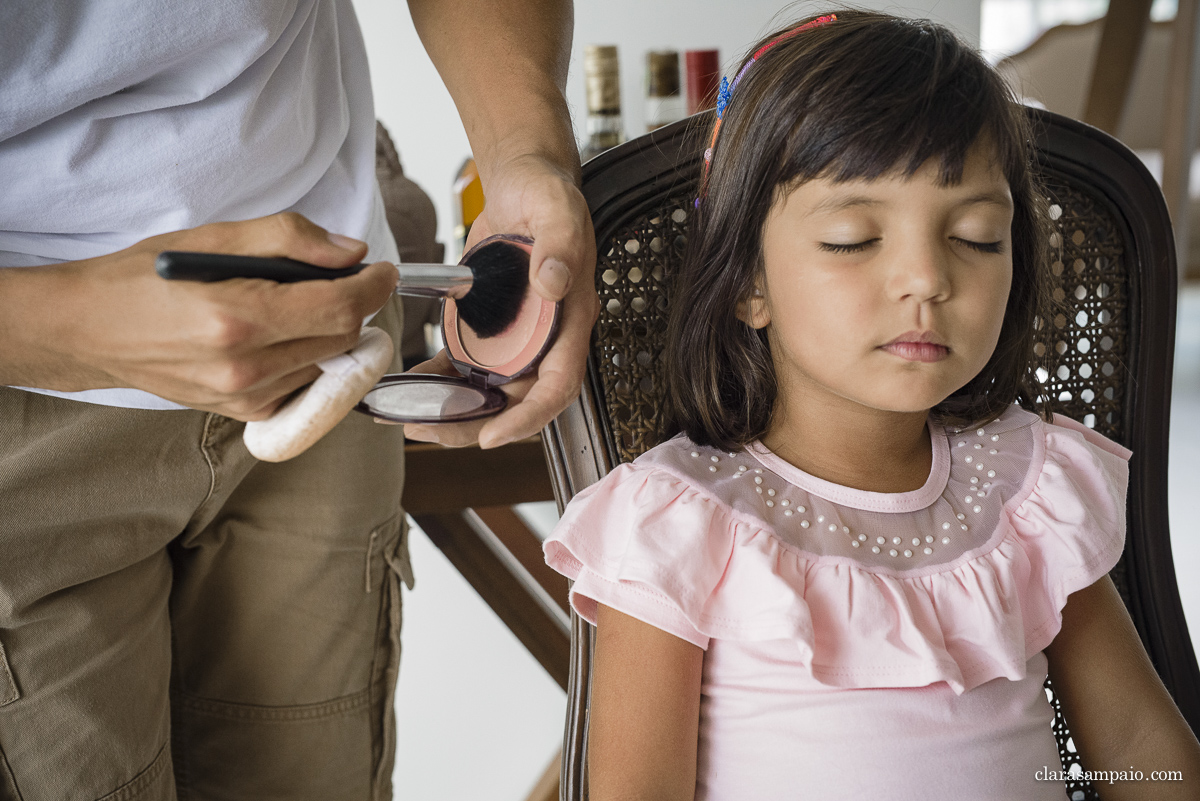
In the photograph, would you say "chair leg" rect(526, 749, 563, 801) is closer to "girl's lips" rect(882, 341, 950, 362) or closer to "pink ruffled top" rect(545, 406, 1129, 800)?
"pink ruffled top" rect(545, 406, 1129, 800)

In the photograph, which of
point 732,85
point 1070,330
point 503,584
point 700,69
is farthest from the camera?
point 700,69

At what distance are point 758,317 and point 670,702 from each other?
33cm

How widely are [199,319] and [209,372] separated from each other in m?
0.03

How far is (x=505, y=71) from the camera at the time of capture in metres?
0.84

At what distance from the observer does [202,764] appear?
93 cm

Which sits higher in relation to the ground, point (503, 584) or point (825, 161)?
point (825, 161)

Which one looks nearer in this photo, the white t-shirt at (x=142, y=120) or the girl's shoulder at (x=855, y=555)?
the white t-shirt at (x=142, y=120)

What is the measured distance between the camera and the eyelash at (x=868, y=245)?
29.0 inches

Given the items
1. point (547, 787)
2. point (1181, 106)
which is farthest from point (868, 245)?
point (1181, 106)

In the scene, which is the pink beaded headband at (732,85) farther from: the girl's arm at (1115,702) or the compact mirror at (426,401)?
the girl's arm at (1115,702)

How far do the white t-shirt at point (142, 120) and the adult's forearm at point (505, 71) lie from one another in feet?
0.41

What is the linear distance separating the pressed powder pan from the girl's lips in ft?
0.85

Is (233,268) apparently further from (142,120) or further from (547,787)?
(547,787)

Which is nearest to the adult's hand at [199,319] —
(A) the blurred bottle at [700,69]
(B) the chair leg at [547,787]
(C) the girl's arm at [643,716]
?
(C) the girl's arm at [643,716]
